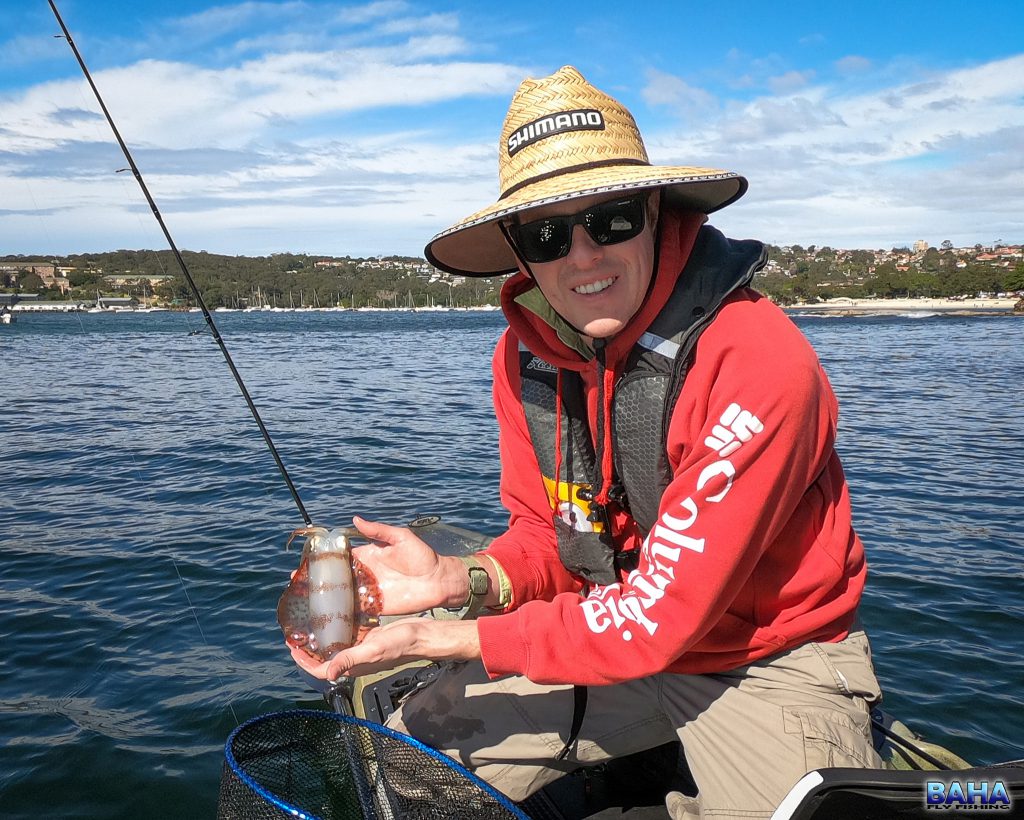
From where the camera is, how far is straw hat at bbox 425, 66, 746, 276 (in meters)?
2.56

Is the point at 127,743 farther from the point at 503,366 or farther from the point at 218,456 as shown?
the point at 218,456

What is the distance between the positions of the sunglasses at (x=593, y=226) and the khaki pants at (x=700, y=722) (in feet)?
4.88

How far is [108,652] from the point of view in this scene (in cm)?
663

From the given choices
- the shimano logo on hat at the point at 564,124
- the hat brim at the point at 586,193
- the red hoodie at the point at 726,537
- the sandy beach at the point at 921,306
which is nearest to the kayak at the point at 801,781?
the red hoodie at the point at 726,537

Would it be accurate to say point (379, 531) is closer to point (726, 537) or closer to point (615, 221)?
point (726, 537)

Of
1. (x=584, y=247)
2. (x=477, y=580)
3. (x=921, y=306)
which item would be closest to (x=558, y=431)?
(x=477, y=580)

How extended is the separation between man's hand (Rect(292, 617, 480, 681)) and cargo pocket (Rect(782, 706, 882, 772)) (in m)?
1.01

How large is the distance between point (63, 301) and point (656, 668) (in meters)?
217

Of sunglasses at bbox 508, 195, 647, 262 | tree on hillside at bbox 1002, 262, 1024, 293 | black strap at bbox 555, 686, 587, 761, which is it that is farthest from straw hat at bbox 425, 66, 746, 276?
tree on hillside at bbox 1002, 262, 1024, 293

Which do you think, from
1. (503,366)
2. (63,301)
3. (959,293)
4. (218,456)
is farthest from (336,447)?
(63,301)

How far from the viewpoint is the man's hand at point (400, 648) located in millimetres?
2408

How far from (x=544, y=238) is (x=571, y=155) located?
0.30 metres

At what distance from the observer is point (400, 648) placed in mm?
2438

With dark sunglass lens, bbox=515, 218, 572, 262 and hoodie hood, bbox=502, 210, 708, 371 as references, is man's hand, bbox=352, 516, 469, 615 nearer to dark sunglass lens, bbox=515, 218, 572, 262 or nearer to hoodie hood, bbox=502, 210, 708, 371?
hoodie hood, bbox=502, 210, 708, 371
